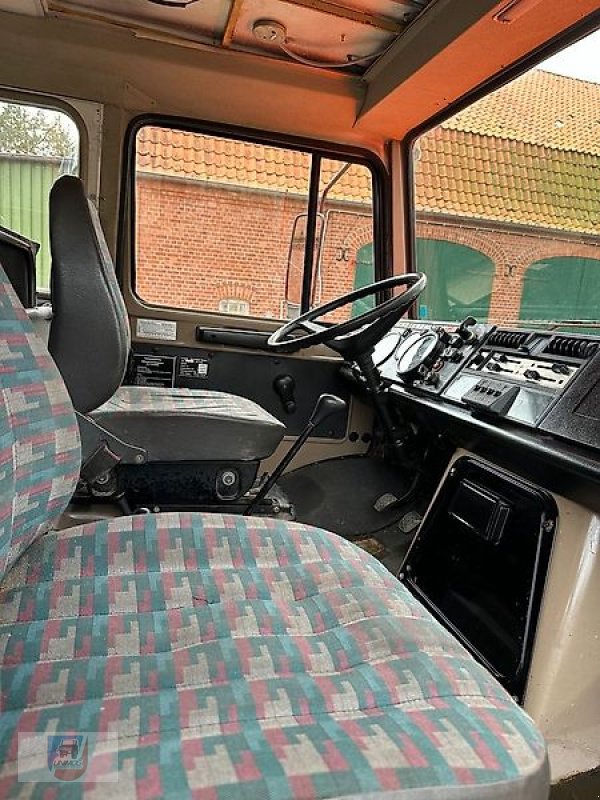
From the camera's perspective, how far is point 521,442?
4.49ft

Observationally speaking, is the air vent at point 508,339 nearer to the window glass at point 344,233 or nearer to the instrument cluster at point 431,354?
the instrument cluster at point 431,354

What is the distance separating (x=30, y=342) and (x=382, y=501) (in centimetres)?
167

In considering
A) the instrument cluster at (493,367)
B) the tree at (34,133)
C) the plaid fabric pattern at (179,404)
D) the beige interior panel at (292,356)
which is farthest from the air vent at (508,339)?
the tree at (34,133)

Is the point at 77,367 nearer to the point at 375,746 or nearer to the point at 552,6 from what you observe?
the point at 375,746

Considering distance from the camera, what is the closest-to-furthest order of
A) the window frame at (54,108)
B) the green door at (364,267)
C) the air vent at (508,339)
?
the air vent at (508,339), the window frame at (54,108), the green door at (364,267)

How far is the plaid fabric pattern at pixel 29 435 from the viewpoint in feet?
2.72

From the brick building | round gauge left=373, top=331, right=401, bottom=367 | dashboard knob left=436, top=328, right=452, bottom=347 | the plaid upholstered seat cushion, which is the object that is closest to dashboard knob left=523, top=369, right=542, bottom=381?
dashboard knob left=436, top=328, right=452, bottom=347

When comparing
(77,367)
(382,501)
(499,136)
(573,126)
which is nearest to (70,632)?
(77,367)

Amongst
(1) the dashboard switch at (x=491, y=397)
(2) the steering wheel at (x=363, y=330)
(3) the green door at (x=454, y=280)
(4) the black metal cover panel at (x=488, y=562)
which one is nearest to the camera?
(4) the black metal cover panel at (x=488, y=562)

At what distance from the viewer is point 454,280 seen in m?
2.64

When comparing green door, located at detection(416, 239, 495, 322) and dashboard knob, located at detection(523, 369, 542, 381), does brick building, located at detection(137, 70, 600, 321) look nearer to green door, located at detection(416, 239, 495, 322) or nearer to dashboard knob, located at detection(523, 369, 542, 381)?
green door, located at detection(416, 239, 495, 322)

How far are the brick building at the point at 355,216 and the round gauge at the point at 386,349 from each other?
11.4 inches

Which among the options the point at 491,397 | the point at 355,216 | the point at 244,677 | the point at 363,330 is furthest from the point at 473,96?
the point at 244,677

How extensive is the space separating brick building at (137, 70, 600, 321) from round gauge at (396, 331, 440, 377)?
0.30m
